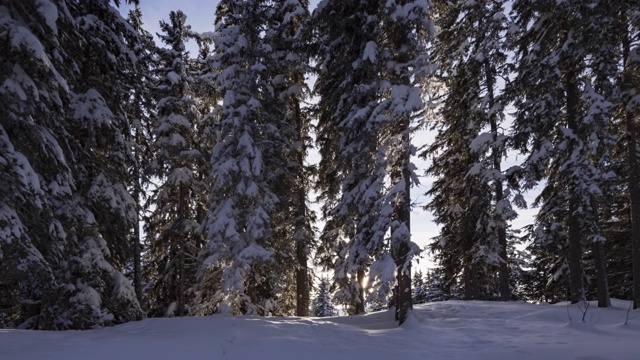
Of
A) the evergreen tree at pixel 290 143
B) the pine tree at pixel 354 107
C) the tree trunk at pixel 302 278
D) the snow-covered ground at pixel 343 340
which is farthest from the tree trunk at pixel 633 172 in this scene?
the tree trunk at pixel 302 278

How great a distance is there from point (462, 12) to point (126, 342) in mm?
19042

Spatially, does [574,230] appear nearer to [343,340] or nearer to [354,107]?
[354,107]

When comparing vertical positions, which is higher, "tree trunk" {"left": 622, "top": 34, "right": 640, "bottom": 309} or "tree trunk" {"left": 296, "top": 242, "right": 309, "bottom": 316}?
"tree trunk" {"left": 622, "top": 34, "right": 640, "bottom": 309}

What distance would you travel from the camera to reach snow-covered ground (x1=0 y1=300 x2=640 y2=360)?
693 cm

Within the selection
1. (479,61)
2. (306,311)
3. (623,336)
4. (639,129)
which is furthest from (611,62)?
(306,311)

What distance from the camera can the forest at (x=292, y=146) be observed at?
9.16 m

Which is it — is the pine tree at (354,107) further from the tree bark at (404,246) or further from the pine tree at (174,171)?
the pine tree at (174,171)

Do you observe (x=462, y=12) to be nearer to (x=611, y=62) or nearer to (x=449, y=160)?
(x=449, y=160)

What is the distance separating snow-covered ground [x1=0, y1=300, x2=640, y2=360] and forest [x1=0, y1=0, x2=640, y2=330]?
1.38m

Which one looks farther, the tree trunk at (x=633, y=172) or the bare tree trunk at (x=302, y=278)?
the bare tree trunk at (x=302, y=278)

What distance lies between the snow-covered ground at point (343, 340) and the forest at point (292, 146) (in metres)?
1.38

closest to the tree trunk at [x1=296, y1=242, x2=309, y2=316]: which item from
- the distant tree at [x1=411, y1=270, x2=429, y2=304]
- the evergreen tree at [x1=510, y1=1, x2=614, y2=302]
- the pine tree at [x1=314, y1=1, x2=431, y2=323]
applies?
the pine tree at [x1=314, y1=1, x2=431, y2=323]

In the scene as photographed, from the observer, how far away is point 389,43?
1209 cm

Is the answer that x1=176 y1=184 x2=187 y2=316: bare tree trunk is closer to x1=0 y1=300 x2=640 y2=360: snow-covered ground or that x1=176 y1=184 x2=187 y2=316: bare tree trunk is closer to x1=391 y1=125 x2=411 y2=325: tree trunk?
x1=0 y1=300 x2=640 y2=360: snow-covered ground
